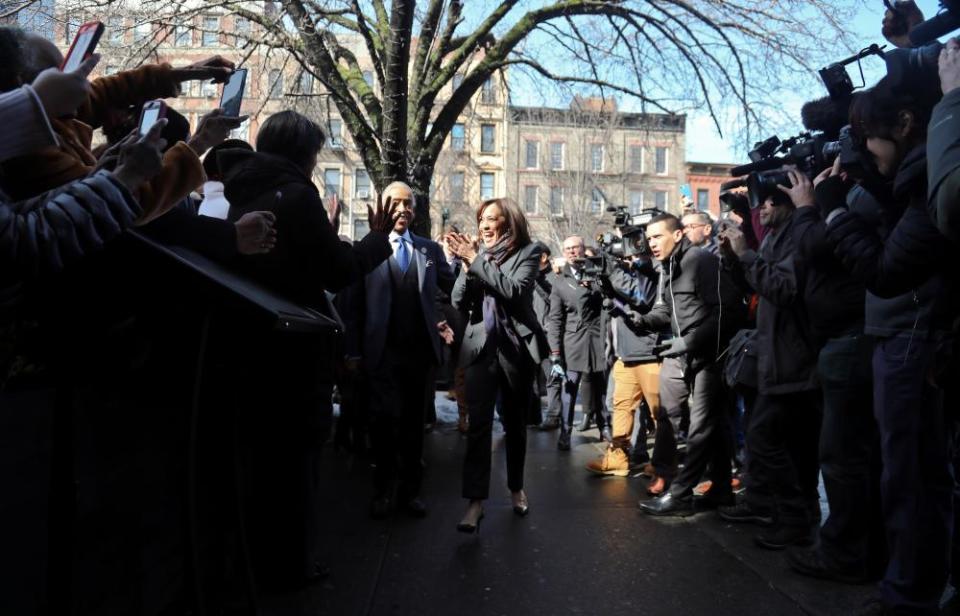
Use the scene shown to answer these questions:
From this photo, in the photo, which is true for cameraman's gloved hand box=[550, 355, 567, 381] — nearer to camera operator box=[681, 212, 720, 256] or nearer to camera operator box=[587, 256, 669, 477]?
camera operator box=[587, 256, 669, 477]

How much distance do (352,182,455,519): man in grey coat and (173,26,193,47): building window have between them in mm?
6214

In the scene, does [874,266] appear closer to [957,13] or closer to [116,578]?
[957,13]

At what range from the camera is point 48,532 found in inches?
65.3

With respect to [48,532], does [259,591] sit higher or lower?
lower

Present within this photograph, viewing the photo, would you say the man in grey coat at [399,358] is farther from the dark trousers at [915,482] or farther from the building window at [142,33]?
the building window at [142,33]

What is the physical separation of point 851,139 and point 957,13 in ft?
2.37

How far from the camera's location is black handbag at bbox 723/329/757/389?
425 cm

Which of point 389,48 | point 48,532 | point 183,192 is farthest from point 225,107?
point 389,48

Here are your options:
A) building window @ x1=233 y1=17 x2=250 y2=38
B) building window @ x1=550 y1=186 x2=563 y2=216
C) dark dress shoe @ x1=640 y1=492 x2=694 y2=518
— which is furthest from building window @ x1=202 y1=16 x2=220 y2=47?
building window @ x1=550 y1=186 x2=563 y2=216

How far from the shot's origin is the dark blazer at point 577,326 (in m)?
7.65

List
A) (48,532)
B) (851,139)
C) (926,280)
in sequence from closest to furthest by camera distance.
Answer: (48,532) → (926,280) → (851,139)

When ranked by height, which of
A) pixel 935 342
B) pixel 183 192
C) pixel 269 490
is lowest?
pixel 269 490

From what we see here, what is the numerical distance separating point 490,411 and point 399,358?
704 mm

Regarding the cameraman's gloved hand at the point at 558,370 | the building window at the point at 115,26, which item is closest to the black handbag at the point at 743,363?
the cameraman's gloved hand at the point at 558,370
